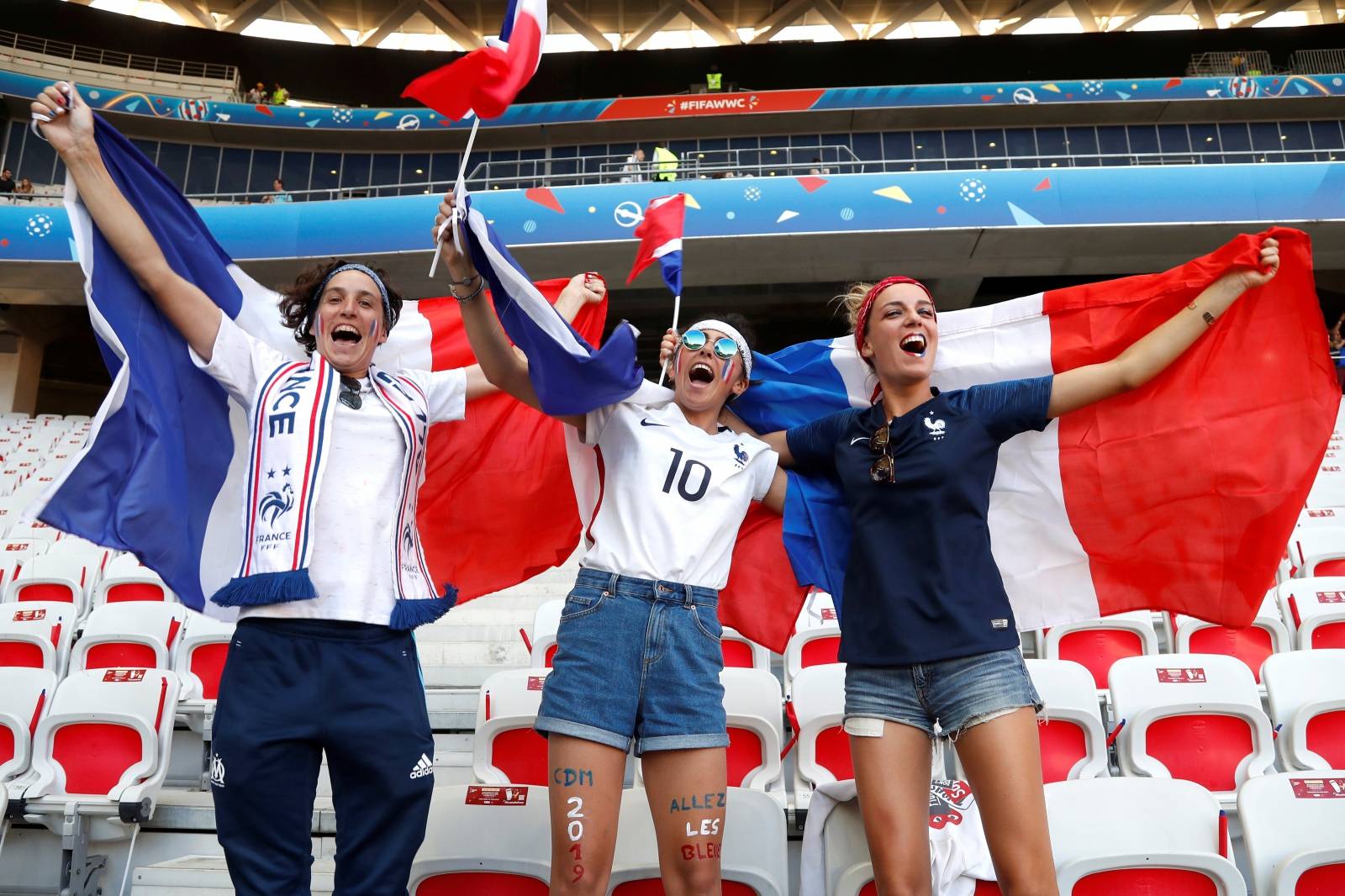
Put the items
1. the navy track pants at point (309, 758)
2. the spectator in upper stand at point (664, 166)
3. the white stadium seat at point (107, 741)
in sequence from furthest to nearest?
the spectator in upper stand at point (664, 166)
the white stadium seat at point (107, 741)
the navy track pants at point (309, 758)

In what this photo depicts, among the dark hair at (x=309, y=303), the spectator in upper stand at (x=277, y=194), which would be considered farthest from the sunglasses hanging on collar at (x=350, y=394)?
the spectator in upper stand at (x=277, y=194)

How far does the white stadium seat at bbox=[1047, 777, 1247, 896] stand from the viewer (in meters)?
2.34

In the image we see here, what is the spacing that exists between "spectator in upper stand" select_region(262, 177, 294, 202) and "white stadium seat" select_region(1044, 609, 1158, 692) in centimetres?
1594

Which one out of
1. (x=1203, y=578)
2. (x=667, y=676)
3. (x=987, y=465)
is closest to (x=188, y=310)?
(x=667, y=676)

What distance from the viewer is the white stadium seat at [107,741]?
3355mm

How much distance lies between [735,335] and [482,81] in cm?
90

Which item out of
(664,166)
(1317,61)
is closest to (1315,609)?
(664,166)

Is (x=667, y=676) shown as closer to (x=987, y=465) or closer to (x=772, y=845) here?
(x=772, y=845)

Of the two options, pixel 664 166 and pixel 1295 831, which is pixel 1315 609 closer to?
pixel 1295 831

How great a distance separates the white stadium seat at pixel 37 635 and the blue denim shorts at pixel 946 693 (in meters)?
3.41

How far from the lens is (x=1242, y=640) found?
14.1 ft

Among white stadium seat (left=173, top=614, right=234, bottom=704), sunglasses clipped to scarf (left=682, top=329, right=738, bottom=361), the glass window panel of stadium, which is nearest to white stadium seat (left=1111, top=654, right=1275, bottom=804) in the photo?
sunglasses clipped to scarf (left=682, top=329, right=738, bottom=361)

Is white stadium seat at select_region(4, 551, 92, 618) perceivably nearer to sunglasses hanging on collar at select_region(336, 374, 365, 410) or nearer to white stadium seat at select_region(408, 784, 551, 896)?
white stadium seat at select_region(408, 784, 551, 896)

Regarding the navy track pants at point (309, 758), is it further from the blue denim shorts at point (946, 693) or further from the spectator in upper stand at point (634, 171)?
the spectator in upper stand at point (634, 171)
